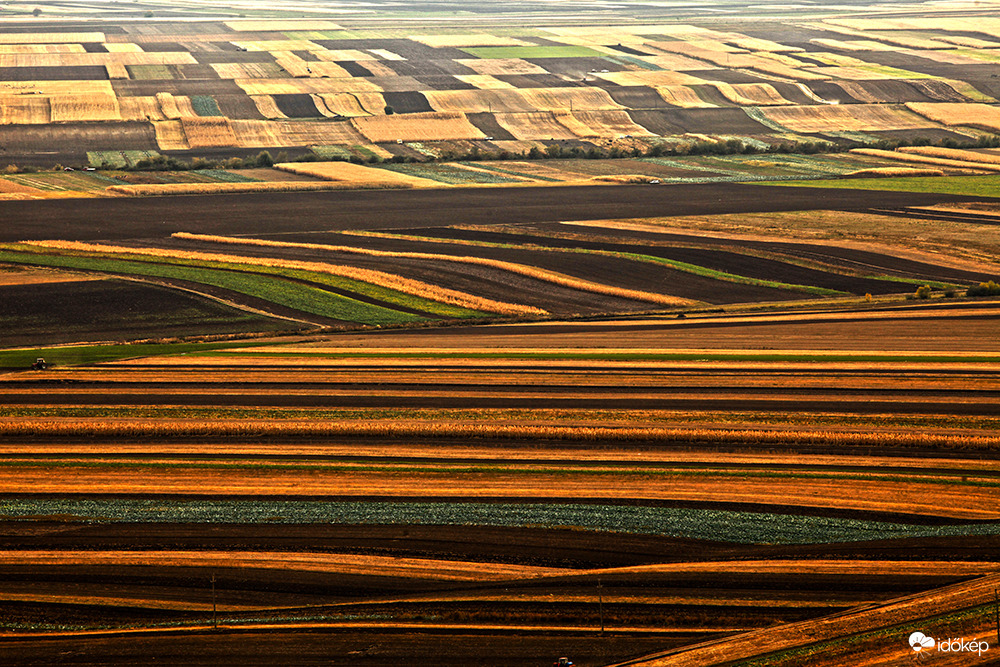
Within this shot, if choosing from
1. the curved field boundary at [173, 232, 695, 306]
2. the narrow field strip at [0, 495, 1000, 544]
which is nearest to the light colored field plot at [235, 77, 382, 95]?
the curved field boundary at [173, 232, 695, 306]

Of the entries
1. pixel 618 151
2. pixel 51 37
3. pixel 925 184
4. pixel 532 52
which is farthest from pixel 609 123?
pixel 51 37

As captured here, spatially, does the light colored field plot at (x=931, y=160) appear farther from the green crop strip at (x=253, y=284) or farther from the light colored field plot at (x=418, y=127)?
the green crop strip at (x=253, y=284)

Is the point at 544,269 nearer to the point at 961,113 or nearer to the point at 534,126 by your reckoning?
the point at 534,126

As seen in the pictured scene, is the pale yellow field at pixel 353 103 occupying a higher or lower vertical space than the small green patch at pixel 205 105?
higher

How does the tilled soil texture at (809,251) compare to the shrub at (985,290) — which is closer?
the shrub at (985,290)

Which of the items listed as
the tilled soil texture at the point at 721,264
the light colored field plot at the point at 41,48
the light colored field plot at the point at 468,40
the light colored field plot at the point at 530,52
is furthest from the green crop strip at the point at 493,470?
the light colored field plot at the point at 468,40

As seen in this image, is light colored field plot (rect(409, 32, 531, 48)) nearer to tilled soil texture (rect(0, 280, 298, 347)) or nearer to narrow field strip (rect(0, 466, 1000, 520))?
tilled soil texture (rect(0, 280, 298, 347))

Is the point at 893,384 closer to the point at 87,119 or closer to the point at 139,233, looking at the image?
the point at 139,233
